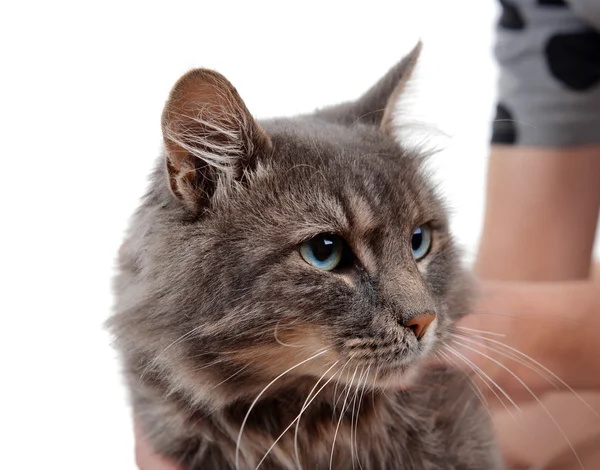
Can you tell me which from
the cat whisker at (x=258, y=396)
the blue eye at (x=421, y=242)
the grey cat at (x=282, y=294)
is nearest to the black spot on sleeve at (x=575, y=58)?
the grey cat at (x=282, y=294)

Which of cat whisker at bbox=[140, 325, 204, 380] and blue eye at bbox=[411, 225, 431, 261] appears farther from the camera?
Answer: blue eye at bbox=[411, 225, 431, 261]

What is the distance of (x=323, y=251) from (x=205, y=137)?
0.30m

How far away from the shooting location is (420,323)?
1.07 meters

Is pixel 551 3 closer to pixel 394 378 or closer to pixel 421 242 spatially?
pixel 421 242

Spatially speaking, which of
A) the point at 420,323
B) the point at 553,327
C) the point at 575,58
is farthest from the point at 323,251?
the point at 575,58

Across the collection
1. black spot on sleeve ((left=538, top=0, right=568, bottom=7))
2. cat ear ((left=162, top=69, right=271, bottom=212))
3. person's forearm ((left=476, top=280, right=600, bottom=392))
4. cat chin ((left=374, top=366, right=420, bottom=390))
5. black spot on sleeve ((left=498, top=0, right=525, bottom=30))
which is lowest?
person's forearm ((left=476, top=280, right=600, bottom=392))

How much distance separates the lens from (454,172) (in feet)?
5.55

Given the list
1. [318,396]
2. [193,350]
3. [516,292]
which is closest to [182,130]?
[193,350]

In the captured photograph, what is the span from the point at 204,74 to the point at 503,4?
1.29 m

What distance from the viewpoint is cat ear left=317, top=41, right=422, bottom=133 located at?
1.36m

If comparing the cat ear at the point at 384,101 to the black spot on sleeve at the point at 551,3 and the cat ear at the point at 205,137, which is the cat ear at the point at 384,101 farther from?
the black spot on sleeve at the point at 551,3

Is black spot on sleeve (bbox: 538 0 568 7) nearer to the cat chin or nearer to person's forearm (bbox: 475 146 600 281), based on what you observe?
person's forearm (bbox: 475 146 600 281)

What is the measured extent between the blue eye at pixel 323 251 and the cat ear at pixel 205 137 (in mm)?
196

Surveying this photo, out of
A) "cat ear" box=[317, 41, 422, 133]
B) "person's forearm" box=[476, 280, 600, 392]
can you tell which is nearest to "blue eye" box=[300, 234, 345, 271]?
"cat ear" box=[317, 41, 422, 133]
